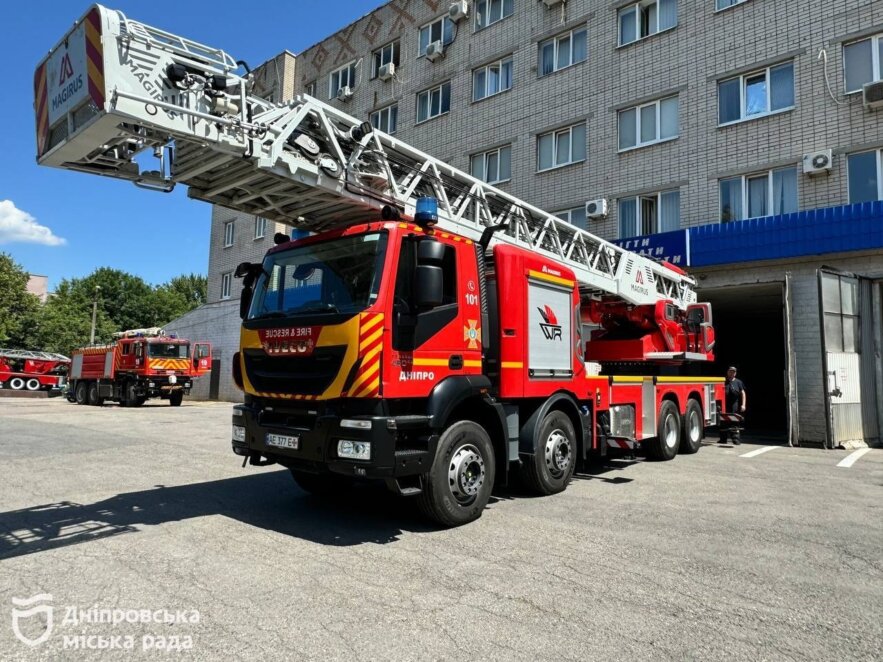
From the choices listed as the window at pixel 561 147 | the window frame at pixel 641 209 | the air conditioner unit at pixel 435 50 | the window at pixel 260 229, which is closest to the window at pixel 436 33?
the air conditioner unit at pixel 435 50

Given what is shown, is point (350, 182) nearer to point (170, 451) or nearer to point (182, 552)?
point (182, 552)

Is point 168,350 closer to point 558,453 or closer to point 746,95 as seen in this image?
point 558,453

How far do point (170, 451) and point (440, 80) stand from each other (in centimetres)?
1682

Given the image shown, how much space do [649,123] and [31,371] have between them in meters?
35.5

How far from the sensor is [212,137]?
16.4ft

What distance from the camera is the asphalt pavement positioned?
3.27 m

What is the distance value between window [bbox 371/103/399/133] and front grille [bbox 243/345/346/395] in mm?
19574

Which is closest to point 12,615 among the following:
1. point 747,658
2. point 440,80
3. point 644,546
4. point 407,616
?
point 407,616

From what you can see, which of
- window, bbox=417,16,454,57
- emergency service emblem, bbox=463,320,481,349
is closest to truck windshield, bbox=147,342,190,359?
window, bbox=417,16,454,57

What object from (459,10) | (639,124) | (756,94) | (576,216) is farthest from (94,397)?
(756,94)

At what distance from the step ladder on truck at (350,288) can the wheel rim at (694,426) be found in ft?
14.1

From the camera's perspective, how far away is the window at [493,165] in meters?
19.7

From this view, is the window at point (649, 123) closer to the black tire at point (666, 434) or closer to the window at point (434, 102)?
the window at point (434, 102)

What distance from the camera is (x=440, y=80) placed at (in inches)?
867
